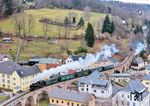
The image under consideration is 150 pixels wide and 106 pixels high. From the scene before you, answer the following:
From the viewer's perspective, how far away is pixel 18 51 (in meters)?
76.2

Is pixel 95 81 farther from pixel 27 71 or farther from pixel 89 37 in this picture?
pixel 89 37

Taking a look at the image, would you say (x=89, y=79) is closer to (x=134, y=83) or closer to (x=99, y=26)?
(x=134, y=83)

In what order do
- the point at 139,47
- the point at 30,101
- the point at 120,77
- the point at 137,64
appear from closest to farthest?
the point at 30,101
the point at 120,77
the point at 137,64
the point at 139,47

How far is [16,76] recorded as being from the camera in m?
55.9

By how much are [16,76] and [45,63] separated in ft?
37.9

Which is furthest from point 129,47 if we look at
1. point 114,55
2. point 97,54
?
point 97,54

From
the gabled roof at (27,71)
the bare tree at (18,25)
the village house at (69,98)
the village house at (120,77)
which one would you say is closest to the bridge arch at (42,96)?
the village house at (69,98)

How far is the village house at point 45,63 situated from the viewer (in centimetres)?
6504

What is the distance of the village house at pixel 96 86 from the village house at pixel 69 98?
169 inches

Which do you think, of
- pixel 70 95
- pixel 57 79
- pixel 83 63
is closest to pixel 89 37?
pixel 83 63

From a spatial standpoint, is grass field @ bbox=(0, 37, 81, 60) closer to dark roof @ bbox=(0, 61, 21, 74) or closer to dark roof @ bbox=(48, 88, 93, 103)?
dark roof @ bbox=(0, 61, 21, 74)

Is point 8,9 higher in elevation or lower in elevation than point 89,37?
higher

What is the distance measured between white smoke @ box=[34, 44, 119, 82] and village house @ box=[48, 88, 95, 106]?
22.8ft

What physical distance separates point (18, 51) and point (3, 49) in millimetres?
3451
